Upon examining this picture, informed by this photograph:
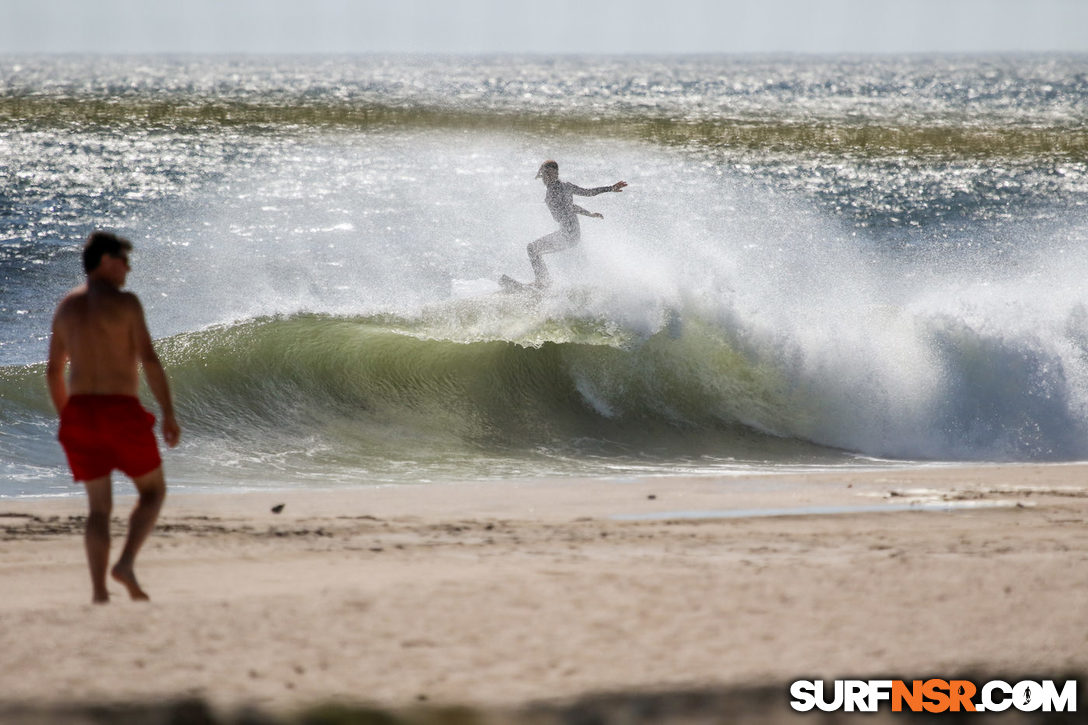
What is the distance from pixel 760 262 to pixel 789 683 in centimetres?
1722

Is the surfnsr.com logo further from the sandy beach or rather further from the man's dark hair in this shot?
the man's dark hair

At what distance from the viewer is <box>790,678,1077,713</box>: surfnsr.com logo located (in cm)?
281

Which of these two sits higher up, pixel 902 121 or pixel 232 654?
pixel 902 121

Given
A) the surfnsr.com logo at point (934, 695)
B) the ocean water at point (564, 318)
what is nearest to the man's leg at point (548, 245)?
the ocean water at point (564, 318)

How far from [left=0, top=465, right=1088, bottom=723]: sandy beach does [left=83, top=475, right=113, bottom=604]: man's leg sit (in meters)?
0.17

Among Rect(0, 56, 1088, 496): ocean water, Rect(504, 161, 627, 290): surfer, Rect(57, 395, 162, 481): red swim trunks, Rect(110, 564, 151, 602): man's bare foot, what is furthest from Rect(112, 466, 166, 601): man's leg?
Rect(504, 161, 627, 290): surfer

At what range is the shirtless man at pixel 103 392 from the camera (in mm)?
4242

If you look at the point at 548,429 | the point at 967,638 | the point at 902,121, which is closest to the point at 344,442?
the point at 548,429

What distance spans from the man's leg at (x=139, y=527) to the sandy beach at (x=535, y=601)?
14cm

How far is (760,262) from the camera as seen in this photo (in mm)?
19875

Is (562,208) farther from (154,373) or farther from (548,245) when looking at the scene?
(154,373)

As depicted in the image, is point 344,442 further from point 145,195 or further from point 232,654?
point 145,195

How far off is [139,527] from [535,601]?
5.25 ft

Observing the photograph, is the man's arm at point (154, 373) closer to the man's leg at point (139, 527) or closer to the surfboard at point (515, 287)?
the man's leg at point (139, 527)
